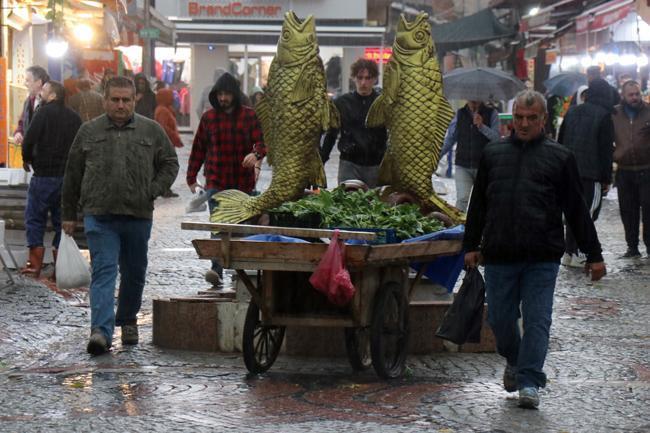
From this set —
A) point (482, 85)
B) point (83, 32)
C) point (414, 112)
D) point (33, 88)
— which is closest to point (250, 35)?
point (83, 32)

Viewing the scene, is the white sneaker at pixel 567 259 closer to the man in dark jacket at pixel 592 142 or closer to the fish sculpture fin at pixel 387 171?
the man in dark jacket at pixel 592 142

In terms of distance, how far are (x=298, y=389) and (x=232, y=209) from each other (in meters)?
1.68

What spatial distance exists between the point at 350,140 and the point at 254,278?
6.99 ft

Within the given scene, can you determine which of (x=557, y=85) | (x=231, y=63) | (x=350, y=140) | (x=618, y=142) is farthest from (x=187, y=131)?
(x=350, y=140)

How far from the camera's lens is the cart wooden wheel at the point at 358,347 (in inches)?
347

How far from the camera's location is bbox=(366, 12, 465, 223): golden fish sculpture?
33.8 ft

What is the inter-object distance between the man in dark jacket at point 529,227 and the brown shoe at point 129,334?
293cm

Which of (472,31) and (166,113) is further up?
(472,31)

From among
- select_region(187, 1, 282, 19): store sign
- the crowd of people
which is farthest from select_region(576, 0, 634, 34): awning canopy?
select_region(187, 1, 282, 19): store sign

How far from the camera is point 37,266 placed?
1405 cm

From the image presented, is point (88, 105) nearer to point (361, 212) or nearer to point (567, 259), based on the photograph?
point (567, 259)

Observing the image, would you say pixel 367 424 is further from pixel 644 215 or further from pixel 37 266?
pixel 644 215

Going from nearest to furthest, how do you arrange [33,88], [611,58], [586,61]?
1. [33,88]
2. [611,58]
3. [586,61]

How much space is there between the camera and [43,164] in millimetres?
13961
